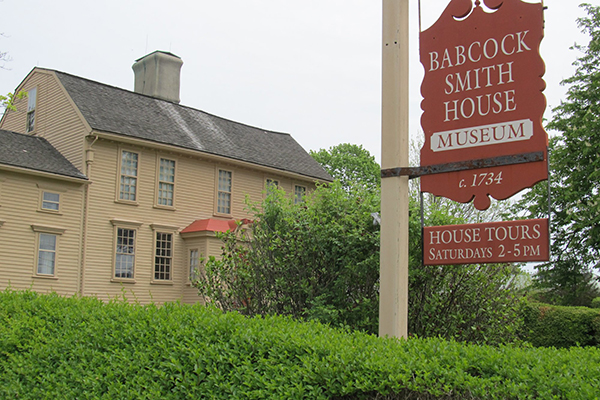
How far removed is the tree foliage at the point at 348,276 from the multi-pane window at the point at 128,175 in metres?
15.4

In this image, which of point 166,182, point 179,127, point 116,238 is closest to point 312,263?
point 116,238

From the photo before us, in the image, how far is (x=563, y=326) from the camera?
17.1 meters

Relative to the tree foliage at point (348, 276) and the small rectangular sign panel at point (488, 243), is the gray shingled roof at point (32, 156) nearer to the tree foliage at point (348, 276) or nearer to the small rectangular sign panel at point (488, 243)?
the tree foliage at point (348, 276)

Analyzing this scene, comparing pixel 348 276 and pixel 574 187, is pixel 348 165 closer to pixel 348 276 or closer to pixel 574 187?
pixel 574 187

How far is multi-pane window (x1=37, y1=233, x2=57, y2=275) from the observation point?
795 inches

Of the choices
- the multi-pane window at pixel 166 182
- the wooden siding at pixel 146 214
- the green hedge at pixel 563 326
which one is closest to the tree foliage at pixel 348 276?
the green hedge at pixel 563 326

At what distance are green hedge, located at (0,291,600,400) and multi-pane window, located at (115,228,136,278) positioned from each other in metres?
15.9

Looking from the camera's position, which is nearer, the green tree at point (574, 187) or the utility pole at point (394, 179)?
the utility pole at point (394, 179)

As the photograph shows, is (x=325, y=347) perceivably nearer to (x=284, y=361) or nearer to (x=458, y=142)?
(x=284, y=361)

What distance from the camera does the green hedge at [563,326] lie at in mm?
16698

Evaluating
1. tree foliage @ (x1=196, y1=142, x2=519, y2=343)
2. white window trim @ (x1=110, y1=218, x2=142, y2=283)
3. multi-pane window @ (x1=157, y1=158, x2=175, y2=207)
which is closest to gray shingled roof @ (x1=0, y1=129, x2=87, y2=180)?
white window trim @ (x1=110, y1=218, x2=142, y2=283)

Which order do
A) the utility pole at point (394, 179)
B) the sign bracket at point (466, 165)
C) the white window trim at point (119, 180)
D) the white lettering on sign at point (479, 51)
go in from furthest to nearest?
the white window trim at point (119, 180) < the utility pole at point (394, 179) < the white lettering on sign at point (479, 51) < the sign bracket at point (466, 165)

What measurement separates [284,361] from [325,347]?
1.05 ft

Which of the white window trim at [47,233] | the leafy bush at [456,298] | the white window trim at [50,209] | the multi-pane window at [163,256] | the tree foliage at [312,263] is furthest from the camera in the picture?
the multi-pane window at [163,256]
